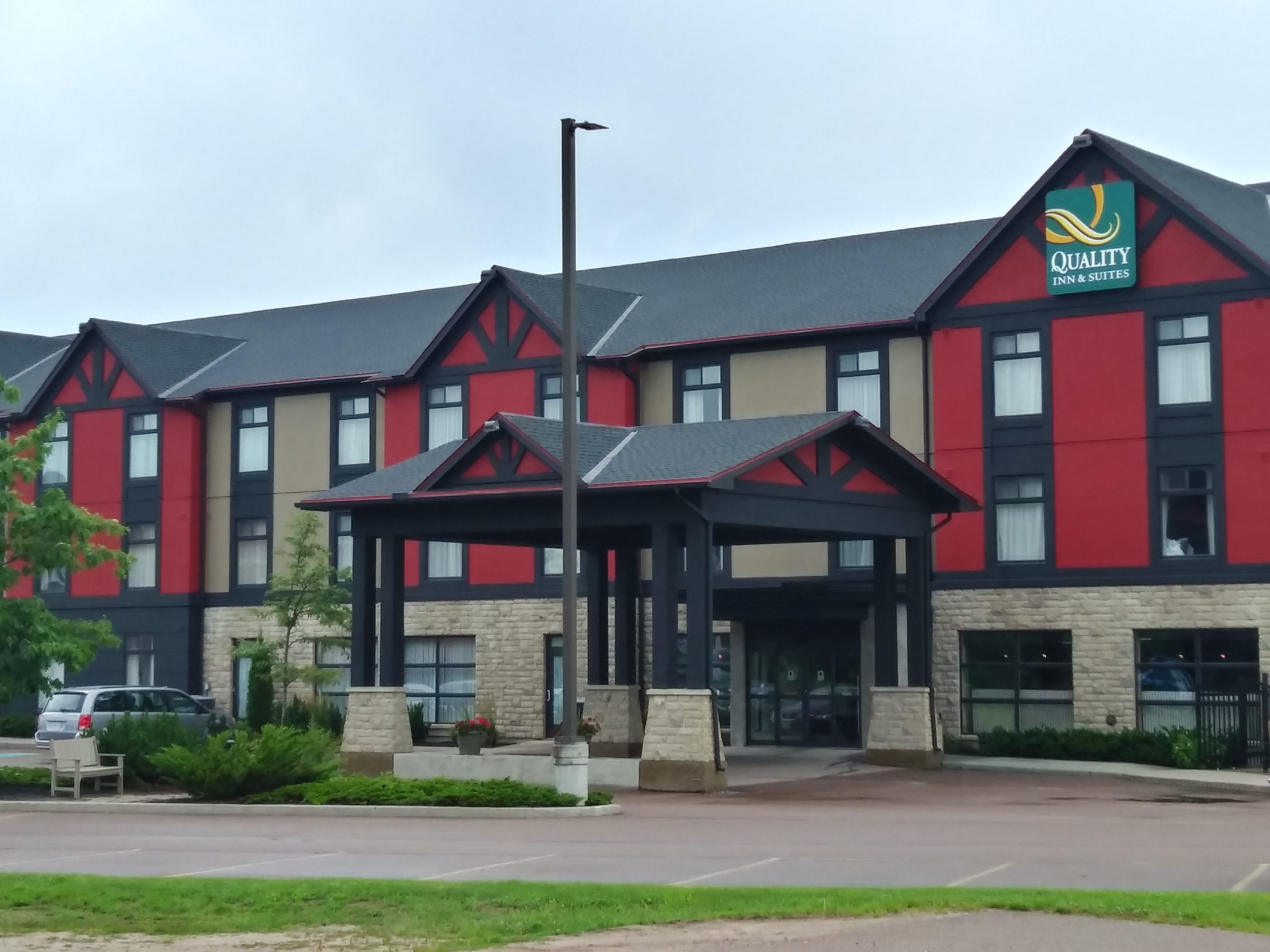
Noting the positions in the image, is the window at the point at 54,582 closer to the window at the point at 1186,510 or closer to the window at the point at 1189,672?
the window at the point at 1189,672

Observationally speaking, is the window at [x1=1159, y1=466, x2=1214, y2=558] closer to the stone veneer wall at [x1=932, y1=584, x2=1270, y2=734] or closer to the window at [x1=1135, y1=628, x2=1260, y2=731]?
the stone veneer wall at [x1=932, y1=584, x2=1270, y2=734]

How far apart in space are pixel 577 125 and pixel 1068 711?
17647 mm

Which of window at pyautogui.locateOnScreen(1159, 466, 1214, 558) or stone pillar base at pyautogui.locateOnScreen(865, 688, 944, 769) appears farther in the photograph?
window at pyautogui.locateOnScreen(1159, 466, 1214, 558)

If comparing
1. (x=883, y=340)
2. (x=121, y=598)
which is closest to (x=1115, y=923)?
(x=883, y=340)

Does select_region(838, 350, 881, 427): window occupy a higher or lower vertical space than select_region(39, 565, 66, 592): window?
higher

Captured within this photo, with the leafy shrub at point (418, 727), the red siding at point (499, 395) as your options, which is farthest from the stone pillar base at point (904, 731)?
the leafy shrub at point (418, 727)

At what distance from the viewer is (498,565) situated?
145ft

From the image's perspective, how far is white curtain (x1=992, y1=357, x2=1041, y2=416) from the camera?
123 feet

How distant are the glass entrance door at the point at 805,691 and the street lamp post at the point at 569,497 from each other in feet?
49.1

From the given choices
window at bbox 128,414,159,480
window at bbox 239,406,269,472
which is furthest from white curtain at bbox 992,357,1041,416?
window at bbox 128,414,159,480

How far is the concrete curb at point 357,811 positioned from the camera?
24375mm

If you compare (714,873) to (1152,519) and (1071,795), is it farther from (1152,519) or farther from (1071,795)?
(1152,519)

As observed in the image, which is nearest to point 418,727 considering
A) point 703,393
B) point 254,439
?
point 254,439

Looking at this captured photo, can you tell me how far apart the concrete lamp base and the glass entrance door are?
15.3 meters
